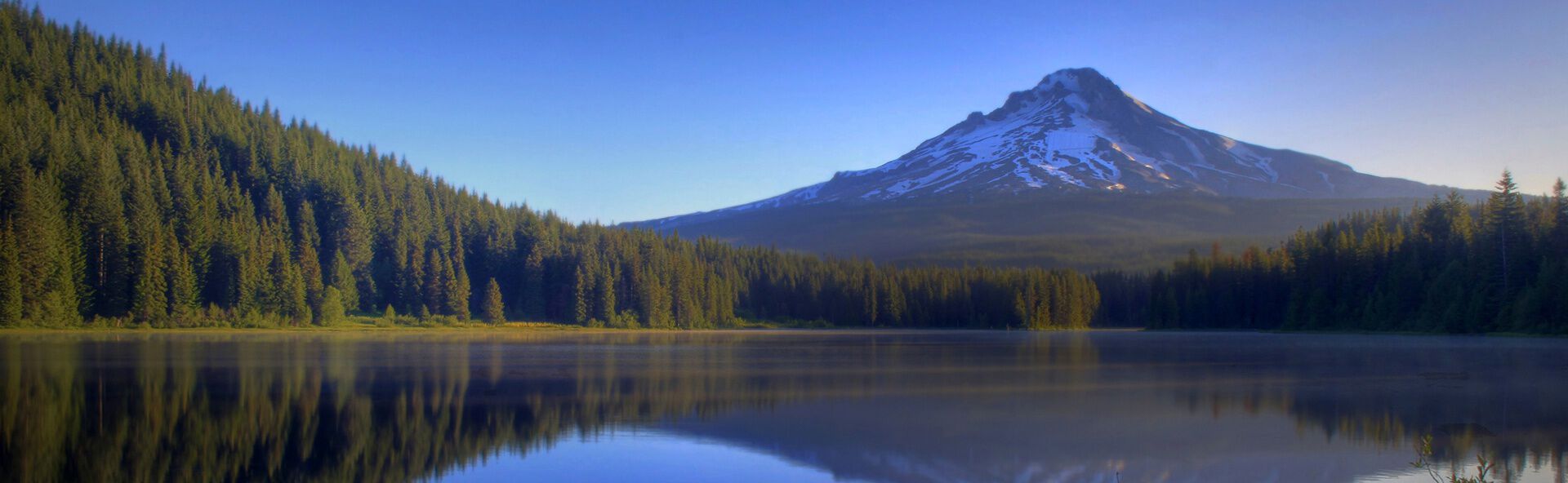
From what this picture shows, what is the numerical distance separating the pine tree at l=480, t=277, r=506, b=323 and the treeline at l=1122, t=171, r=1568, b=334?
254 feet

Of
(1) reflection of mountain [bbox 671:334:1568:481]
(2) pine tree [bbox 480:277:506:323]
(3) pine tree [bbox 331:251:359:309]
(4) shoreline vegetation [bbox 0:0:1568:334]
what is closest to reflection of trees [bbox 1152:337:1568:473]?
(1) reflection of mountain [bbox 671:334:1568:481]

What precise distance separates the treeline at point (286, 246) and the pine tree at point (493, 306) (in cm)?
26

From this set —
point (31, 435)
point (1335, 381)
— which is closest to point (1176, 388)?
point (1335, 381)

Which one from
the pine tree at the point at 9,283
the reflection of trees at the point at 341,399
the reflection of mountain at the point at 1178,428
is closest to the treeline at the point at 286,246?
the pine tree at the point at 9,283

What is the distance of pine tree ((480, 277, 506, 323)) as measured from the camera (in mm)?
114938

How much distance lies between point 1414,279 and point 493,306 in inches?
3472

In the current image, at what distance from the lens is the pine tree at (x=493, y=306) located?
114938 millimetres

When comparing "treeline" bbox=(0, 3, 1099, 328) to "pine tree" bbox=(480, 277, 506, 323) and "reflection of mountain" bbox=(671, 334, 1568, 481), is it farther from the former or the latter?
"reflection of mountain" bbox=(671, 334, 1568, 481)

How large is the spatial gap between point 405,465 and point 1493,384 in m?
33.6

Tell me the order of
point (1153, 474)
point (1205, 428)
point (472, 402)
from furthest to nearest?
point (472, 402)
point (1205, 428)
point (1153, 474)

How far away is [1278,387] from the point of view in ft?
115

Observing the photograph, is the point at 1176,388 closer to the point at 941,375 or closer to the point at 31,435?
the point at 941,375

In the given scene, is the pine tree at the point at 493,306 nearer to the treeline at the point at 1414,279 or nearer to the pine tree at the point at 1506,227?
the treeline at the point at 1414,279

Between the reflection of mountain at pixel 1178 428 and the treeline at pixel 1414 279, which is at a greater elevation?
the treeline at pixel 1414 279
